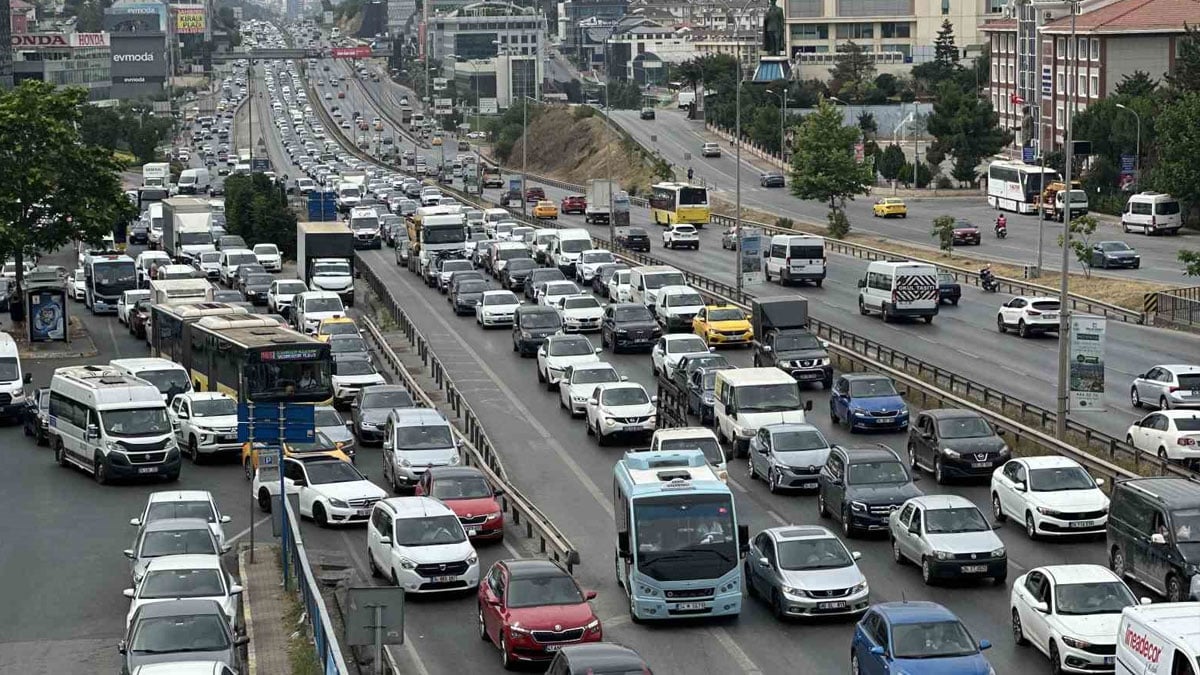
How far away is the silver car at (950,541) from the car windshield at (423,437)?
11.9 meters

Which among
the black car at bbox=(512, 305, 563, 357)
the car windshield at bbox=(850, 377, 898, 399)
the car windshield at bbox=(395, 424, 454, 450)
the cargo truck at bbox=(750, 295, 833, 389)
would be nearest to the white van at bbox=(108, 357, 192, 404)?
the car windshield at bbox=(395, 424, 454, 450)

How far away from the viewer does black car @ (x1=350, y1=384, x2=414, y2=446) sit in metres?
44.1

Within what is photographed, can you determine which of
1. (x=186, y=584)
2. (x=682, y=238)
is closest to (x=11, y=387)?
(x=186, y=584)

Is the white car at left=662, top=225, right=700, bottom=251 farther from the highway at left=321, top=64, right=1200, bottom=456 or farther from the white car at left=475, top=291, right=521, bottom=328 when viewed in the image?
the white car at left=475, top=291, right=521, bottom=328

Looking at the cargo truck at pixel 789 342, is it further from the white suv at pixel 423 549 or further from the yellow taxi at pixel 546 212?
the yellow taxi at pixel 546 212

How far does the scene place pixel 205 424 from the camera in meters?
43.4

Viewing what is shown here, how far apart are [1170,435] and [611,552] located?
12.6m

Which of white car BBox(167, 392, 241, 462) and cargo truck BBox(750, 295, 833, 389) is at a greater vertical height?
cargo truck BBox(750, 295, 833, 389)

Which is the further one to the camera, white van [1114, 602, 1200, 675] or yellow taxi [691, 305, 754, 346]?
yellow taxi [691, 305, 754, 346]

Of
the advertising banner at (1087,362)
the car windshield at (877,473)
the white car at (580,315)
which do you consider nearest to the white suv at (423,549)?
the car windshield at (877,473)

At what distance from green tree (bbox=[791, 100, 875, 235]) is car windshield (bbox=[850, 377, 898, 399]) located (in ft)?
191

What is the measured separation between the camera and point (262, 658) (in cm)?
2566

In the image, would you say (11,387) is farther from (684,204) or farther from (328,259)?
(684,204)

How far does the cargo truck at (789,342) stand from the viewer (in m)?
49.0
